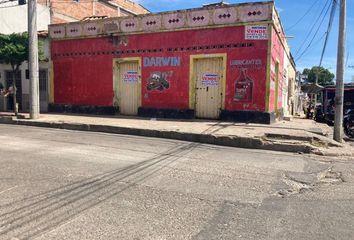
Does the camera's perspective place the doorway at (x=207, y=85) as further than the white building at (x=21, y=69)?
No

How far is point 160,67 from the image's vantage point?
16.5 m

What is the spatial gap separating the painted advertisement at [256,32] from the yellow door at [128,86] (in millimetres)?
5196

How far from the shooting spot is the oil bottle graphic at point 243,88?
581 inches

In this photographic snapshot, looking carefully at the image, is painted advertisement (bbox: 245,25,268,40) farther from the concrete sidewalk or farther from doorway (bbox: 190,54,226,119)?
the concrete sidewalk

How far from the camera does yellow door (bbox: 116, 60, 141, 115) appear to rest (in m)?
17.2

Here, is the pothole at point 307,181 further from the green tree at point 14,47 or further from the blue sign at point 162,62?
the green tree at point 14,47

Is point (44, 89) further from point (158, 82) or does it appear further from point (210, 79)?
point (210, 79)

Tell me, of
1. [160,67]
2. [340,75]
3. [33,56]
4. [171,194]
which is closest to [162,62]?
[160,67]

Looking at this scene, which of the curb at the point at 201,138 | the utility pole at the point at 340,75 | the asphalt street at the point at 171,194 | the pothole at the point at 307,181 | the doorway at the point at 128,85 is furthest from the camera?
the doorway at the point at 128,85

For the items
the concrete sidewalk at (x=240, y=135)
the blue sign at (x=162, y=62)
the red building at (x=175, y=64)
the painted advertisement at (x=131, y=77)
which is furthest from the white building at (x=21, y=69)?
the concrete sidewalk at (x=240, y=135)

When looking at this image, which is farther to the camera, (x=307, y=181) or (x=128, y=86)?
(x=128, y=86)

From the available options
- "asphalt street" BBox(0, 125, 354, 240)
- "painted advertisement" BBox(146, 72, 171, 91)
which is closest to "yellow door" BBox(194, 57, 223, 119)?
"painted advertisement" BBox(146, 72, 171, 91)

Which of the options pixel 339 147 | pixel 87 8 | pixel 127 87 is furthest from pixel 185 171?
pixel 87 8

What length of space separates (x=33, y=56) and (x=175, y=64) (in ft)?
19.1
